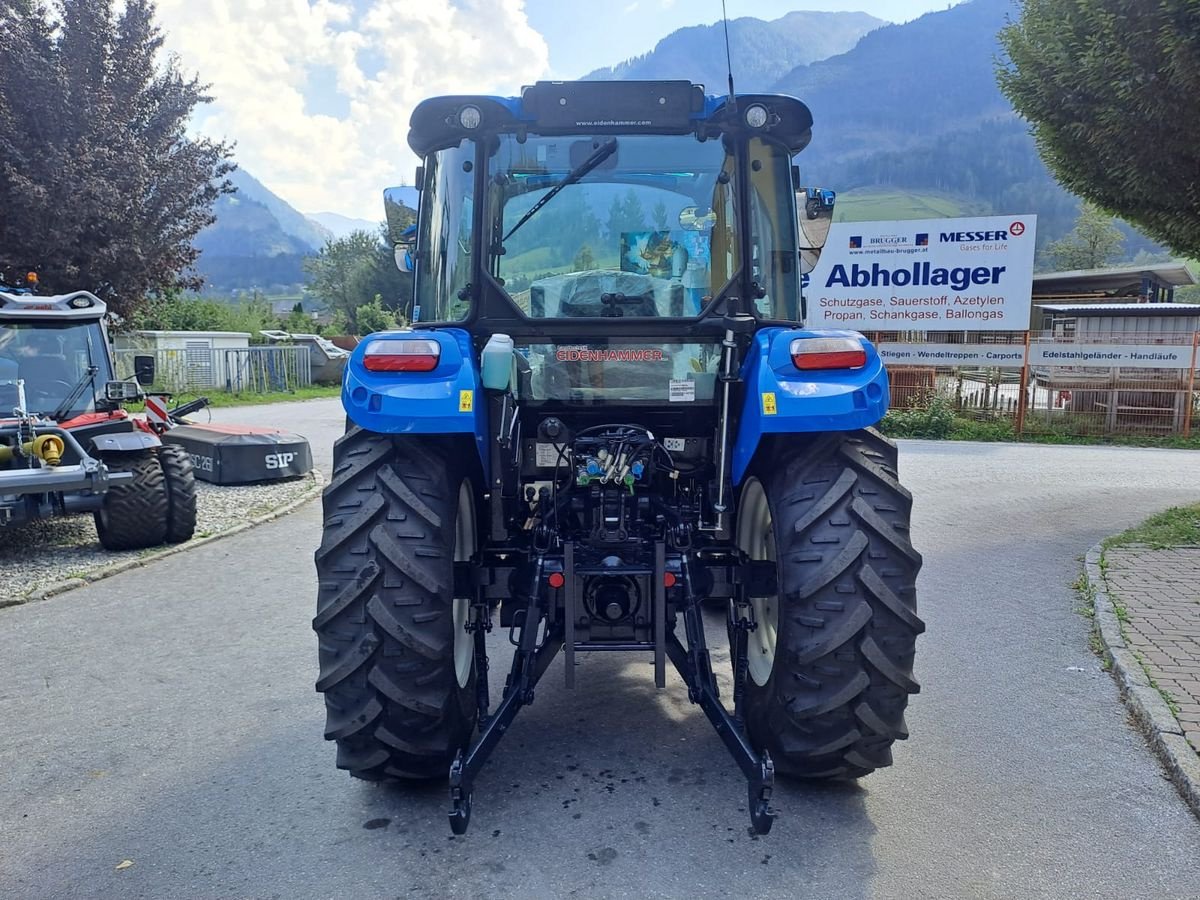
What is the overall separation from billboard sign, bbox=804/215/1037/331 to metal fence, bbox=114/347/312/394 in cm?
1693

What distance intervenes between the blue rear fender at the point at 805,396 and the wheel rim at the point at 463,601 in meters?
1.16

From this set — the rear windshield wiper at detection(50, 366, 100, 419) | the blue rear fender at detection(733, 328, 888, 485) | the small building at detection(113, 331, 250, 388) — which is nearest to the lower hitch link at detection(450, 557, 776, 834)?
the blue rear fender at detection(733, 328, 888, 485)

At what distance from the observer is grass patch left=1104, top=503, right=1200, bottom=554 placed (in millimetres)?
7758

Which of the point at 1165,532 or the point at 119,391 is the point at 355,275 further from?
the point at 1165,532

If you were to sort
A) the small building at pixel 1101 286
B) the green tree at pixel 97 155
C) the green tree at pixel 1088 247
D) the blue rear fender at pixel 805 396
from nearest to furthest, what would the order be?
the blue rear fender at pixel 805 396
the green tree at pixel 97 155
the small building at pixel 1101 286
the green tree at pixel 1088 247

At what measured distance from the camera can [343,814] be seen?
10.8 feet

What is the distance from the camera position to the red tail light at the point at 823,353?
130 inches

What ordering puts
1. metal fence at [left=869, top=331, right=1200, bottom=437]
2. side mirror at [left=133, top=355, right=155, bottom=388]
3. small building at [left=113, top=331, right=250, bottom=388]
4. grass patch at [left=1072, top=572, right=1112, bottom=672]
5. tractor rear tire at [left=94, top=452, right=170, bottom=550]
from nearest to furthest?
1. grass patch at [left=1072, top=572, right=1112, bottom=672]
2. tractor rear tire at [left=94, top=452, right=170, bottom=550]
3. side mirror at [left=133, top=355, right=155, bottom=388]
4. metal fence at [left=869, top=331, right=1200, bottom=437]
5. small building at [left=113, top=331, right=250, bottom=388]

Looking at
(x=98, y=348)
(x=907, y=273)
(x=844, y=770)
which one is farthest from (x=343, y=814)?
(x=907, y=273)

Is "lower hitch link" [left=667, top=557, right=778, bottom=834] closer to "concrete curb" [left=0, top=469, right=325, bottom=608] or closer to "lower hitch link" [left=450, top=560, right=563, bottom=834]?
"lower hitch link" [left=450, top=560, right=563, bottom=834]

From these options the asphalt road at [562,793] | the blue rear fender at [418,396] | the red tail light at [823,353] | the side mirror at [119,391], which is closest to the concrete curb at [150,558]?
the asphalt road at [562,793]

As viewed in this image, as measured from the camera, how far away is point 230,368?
2636 centimetres

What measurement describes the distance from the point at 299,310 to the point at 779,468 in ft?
152

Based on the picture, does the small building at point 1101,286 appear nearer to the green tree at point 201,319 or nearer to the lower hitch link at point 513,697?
the green tree at point 201,319
